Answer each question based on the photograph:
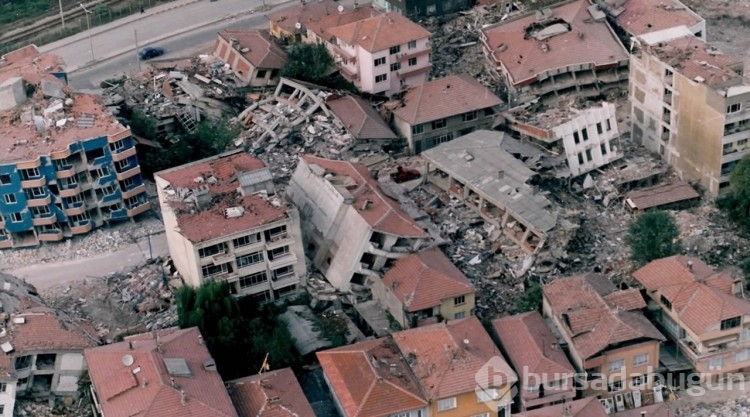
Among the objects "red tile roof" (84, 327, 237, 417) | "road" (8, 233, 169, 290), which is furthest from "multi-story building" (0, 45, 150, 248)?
"red tile roof" (84, 327, 237, 417)

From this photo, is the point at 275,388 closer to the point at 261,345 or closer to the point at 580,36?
the point at 261,345

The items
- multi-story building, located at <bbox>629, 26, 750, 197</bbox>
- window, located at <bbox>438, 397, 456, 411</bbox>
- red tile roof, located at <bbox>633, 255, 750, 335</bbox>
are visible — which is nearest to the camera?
window, located at <bbox>438, 397, 456, 411</bbox>

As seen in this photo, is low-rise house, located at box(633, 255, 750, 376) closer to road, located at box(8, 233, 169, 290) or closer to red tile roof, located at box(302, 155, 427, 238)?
red tile roof, located at box(302, 155, 427, 238)

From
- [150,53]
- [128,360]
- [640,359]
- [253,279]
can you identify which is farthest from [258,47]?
[640,359]

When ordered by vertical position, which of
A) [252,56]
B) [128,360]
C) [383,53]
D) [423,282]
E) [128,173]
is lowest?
[423,282]

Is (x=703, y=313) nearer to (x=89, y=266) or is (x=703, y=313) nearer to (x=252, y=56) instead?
(x=89, y=266)

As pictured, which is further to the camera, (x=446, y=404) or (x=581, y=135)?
(x=581, y=135)

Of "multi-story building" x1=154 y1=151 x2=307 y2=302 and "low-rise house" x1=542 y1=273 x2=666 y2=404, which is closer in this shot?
"low-rise house" x1=542 y1=273 x2=666 y2=404
